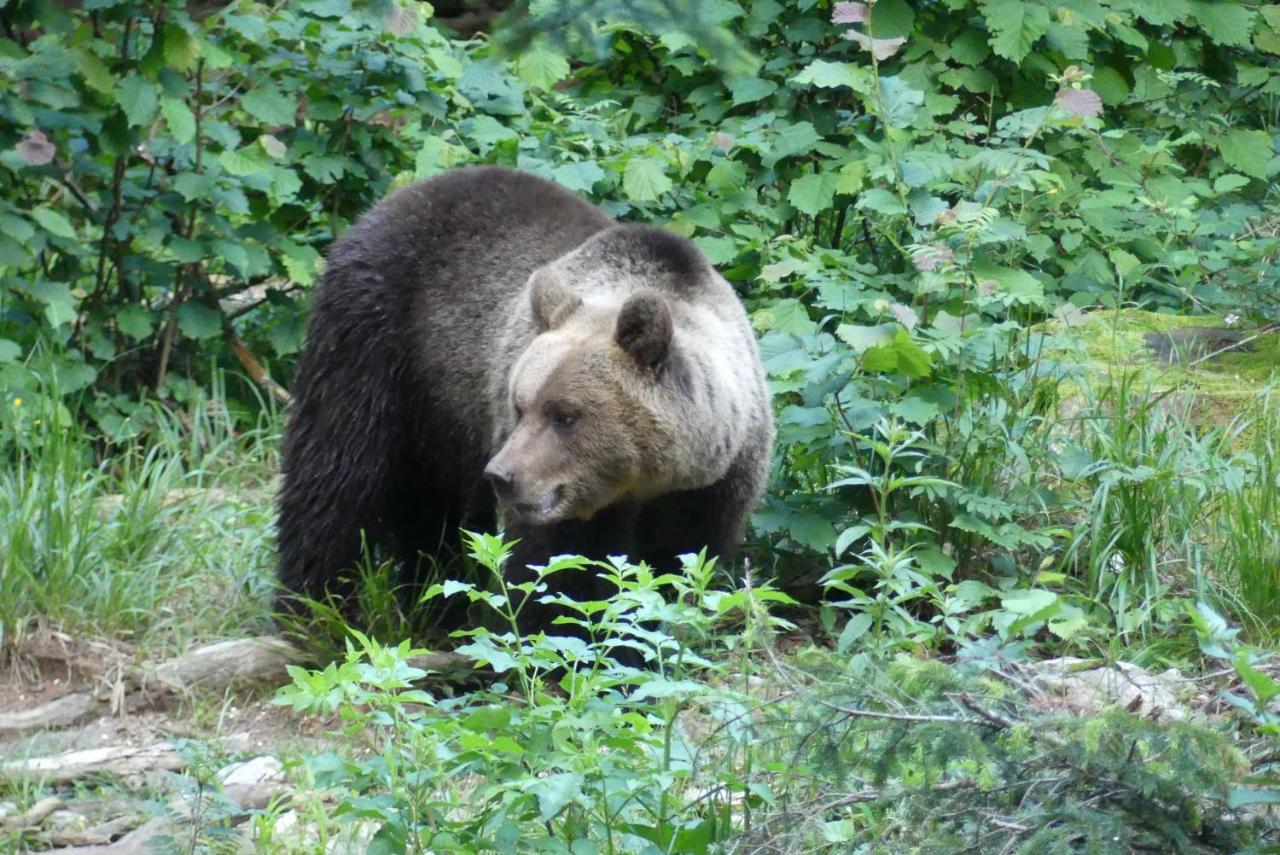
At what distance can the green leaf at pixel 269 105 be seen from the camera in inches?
285

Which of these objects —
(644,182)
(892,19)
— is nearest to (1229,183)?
(892,19)

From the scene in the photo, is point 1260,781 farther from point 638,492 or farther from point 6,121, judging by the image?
point 6,121

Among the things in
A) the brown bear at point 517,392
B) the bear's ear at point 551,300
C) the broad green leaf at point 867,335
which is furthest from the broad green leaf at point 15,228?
the broad green leaf at point 867,335

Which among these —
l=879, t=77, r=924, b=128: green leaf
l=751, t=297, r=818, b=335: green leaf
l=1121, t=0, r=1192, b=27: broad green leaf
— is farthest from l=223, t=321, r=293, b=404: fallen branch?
l=1121, t=0, r=1192, b=27: broad green leaf

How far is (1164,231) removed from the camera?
8156 millimetres

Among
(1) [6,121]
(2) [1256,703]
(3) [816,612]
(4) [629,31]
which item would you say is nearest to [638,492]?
(3) [816,612]

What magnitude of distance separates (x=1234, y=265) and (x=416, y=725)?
596 centimetres

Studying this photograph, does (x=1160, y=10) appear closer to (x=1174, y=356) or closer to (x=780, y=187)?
(x=1174, y=356)

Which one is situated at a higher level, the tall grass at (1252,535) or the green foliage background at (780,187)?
the green foliage background at (780,187)

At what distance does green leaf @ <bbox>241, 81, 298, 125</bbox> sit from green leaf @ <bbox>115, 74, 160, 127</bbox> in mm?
424

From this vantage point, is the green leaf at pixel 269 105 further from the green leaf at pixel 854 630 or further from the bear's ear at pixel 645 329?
the green leaf at pixel 854 630

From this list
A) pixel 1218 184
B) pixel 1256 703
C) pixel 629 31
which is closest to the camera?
pixel 1256 703

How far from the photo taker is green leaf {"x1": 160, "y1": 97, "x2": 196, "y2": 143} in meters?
7.09

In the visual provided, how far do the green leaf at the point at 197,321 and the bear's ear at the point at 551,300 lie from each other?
9.41 ft
